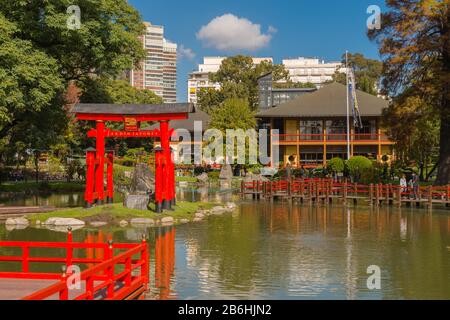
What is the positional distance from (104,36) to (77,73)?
5.57m

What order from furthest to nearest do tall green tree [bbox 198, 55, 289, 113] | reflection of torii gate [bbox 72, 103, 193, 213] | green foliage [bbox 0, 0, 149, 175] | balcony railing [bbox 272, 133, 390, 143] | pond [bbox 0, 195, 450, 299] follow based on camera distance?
tall green tree [bbox 198, 55, 289, 113] < balcony railing [bbox 272, 133, 390, 143] < green foliage [bbox 0, 0, 149, 175] < reflection of torii gate [bbox 72, 103, 193, 213] < pond [bbox 0, 195, 450, 299]

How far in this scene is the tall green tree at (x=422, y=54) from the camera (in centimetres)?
3216

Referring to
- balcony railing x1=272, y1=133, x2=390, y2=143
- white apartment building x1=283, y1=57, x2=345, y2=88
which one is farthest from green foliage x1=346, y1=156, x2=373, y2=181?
white apartment building x1=283, y1=57, x2=345, y2=88

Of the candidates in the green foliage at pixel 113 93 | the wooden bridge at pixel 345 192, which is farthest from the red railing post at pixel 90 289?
the green foliage at pixel 113 93

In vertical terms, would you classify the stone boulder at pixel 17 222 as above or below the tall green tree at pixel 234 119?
below

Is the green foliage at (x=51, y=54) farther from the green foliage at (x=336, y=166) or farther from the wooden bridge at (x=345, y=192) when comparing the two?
the green foliage at (x=336, y=166)

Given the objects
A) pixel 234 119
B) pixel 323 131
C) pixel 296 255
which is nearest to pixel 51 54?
pixel 296 255

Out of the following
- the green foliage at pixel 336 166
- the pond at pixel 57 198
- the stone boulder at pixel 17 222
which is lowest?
the stone boulder at pixel 17 222

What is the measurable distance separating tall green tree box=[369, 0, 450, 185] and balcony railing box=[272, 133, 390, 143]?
23.2 m

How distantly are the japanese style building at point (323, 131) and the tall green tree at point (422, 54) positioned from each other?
22815 millimetres

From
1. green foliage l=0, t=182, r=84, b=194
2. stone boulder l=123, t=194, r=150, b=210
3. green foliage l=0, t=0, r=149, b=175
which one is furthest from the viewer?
green foliage l=0, t=182, r=84, b=194

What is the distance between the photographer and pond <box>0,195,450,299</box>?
12888 millimetres

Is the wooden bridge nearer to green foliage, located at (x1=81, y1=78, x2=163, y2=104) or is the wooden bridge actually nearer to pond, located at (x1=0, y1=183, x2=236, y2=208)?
pond, located at (x1=0, y1=183, x2=236, y2=208)
